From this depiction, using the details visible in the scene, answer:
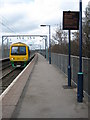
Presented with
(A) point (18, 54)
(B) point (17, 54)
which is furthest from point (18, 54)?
(B) point (17, 54)

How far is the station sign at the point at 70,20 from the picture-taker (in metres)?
8.73

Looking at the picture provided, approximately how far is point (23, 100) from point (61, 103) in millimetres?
1331

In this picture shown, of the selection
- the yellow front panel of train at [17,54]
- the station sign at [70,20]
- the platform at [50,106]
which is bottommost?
the platform at [50,106]

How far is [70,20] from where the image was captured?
8828 mm

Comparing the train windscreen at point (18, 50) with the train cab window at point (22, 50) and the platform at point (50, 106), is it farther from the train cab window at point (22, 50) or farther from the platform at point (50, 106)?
the platform at point (50, 106)

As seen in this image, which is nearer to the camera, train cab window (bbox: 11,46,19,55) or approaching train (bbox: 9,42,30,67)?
approaching train (bbox: 9,42,30,67)

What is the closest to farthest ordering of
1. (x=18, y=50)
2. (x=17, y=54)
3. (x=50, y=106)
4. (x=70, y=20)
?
1. (x=50, y=106)
2. (x=70, y=20)
3. (x=17, y=54)
4. (x=18, y=50)

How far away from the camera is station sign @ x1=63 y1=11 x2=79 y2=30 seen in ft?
28.7

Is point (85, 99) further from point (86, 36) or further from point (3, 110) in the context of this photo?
point (86, 36)

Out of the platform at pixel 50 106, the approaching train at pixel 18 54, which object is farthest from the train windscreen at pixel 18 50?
the platform at pixel 50 106

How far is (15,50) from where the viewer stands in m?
27.5

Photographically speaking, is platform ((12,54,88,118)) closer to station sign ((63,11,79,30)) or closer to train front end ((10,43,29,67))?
station sign ((63,11,79,30))

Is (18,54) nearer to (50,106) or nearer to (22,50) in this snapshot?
(22,50)

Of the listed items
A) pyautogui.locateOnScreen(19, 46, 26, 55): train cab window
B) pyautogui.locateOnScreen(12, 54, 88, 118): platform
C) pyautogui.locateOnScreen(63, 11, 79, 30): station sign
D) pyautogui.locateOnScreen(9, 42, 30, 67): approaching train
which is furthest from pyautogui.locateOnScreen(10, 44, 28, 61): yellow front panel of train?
pyautogui.locateOnScreen(63, 11, 79, 30): station sign
